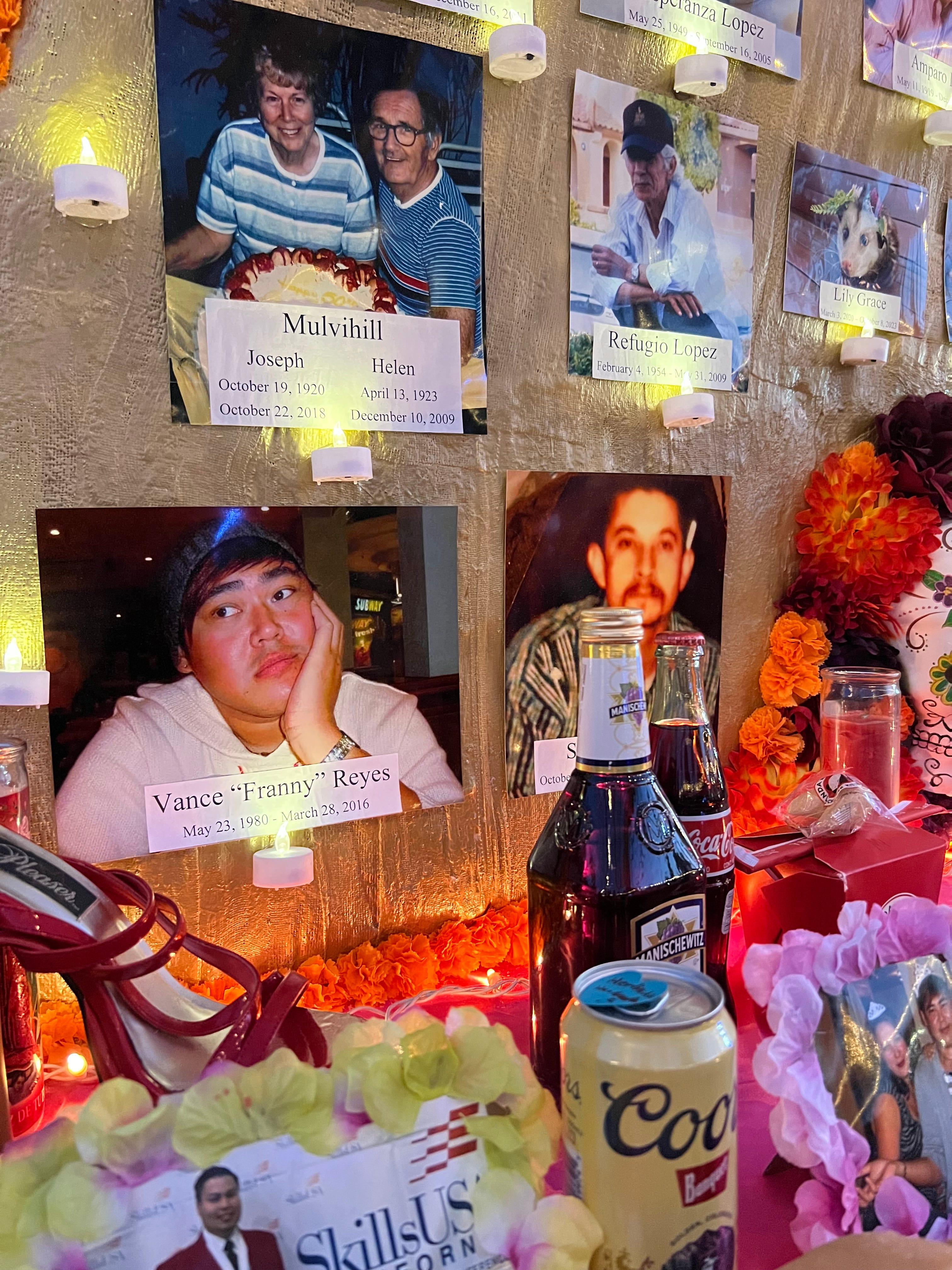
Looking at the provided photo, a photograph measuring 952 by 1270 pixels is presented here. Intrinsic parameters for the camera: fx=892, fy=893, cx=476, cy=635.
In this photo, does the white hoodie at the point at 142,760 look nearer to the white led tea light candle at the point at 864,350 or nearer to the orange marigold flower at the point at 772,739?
the orange marigold flower at the point at 772,739

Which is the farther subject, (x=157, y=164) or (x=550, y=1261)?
(x=157, y=164)

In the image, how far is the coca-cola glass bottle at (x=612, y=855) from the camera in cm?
61

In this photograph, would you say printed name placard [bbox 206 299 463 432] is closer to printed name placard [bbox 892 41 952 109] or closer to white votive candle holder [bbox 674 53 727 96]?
white votive candle holder [bbox 674 53 727 96]

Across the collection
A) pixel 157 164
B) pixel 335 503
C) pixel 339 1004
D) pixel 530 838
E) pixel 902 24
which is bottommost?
pixel 339 1004

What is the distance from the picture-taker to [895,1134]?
519 mm

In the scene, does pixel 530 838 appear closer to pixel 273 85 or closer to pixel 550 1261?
pixel 550 1261

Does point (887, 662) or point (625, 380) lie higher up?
point (625, 380)

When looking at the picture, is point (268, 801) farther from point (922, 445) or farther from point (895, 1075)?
point (922, 445)

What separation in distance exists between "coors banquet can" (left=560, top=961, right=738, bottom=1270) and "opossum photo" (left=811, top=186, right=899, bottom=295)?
117cm

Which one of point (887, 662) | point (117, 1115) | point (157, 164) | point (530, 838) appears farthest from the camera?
point (887, 662)

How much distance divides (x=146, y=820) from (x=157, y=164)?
1.98 ft

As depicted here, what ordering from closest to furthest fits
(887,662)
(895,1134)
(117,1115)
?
(117,1115)
(895,1134)
(887,662)

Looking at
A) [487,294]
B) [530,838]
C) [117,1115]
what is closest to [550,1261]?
[117,1115]

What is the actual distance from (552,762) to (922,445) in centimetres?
71
